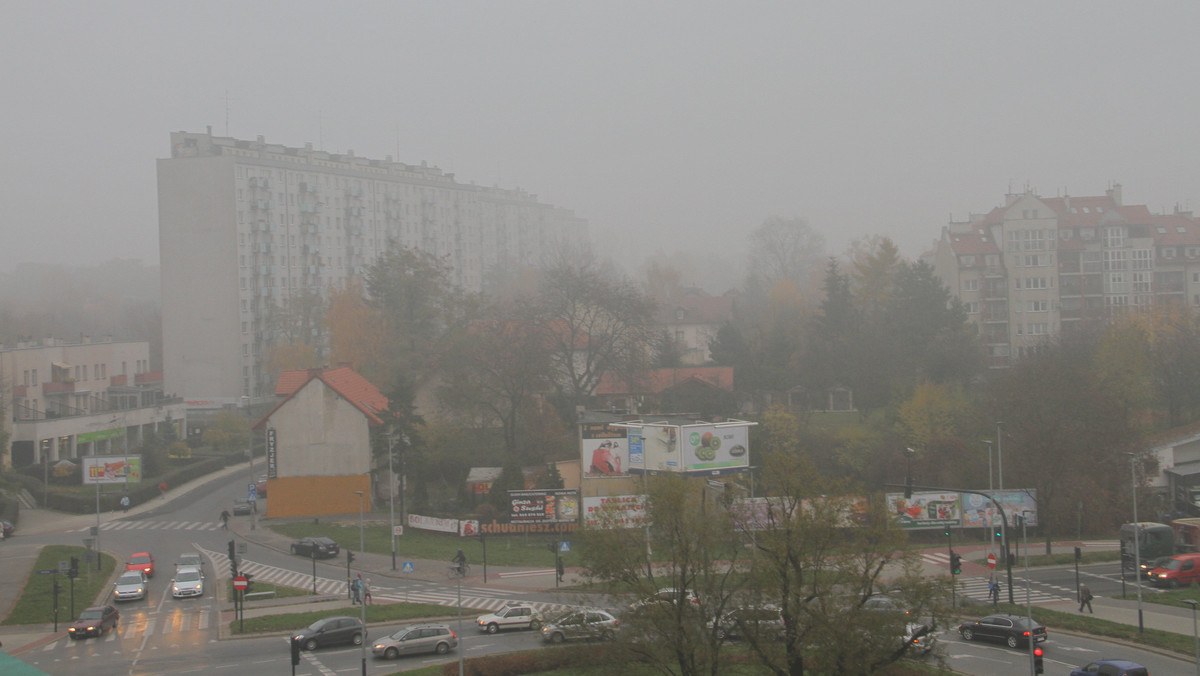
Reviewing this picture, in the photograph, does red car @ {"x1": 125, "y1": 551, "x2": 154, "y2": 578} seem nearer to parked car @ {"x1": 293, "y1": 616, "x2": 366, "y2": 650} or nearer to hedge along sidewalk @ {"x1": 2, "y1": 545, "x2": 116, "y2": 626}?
hedge along sidewalk @ {"x1": 2, "y1": 545, "x2": 116, "y2": 626}

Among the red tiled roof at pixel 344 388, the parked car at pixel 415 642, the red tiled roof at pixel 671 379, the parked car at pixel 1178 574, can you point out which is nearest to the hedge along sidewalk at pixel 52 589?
the parked car at pixel 415 642

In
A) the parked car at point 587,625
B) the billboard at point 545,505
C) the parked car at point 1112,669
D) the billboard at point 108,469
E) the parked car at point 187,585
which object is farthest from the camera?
the billboard at point 108,469

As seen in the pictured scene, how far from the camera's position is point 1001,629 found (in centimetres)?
2792

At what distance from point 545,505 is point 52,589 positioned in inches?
846

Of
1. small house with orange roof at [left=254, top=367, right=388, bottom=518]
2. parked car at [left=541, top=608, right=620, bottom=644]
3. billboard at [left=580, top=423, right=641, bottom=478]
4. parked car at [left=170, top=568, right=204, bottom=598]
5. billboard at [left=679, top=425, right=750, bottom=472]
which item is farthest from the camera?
small house with orange roof at [left=254, top=367, right=388, bottom=518]

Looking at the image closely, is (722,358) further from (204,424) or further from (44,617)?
(44,617)

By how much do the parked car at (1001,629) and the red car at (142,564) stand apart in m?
32.8

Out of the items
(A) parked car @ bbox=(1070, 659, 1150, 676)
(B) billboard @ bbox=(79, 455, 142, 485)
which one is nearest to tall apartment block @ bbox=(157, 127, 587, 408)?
(B) billboard @ bbox=(79, 455, 142, 485)

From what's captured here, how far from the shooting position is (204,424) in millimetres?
91375

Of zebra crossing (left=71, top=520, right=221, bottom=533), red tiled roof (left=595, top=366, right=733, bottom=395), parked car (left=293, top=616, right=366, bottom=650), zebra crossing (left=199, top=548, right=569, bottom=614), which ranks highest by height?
red tiled roof (left=595, top=366, right=733, bottom=395)

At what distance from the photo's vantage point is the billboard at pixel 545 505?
47500 millimetres

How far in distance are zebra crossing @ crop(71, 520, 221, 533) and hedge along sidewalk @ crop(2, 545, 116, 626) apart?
7967mm

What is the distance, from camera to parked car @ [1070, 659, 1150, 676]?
876 inches

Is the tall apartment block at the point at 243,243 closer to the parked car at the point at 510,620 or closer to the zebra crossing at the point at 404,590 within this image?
the zebra crossing at the point at 404,590
